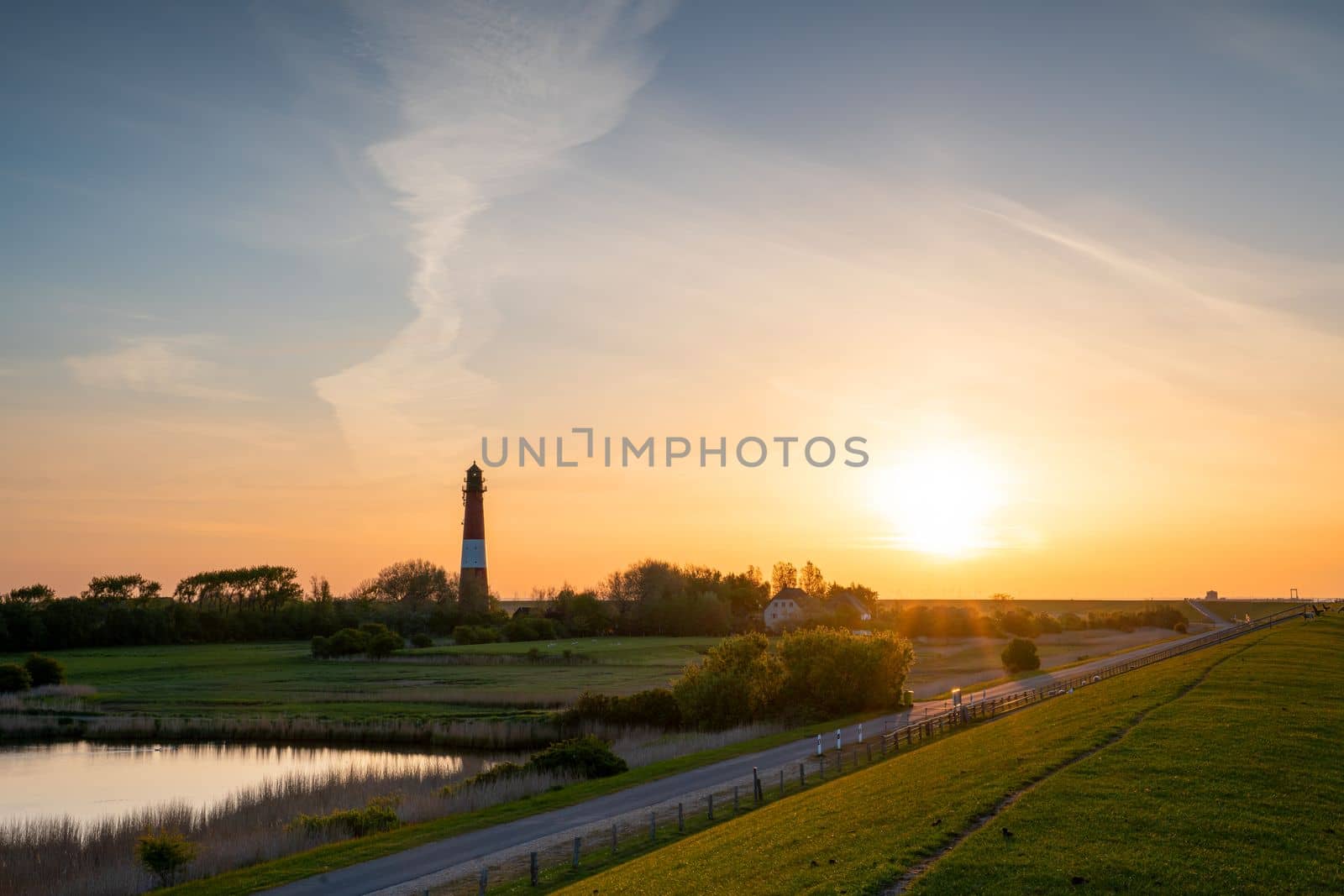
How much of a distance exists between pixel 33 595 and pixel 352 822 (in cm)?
13499

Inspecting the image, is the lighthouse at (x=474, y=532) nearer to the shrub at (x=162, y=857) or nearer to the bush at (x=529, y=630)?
the bush at (x=529, y=630)

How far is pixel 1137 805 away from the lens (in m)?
20.6

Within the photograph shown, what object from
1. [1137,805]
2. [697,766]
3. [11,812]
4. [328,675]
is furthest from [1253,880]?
[328,675]

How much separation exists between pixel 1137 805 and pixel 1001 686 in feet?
168

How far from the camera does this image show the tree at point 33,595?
13838cm

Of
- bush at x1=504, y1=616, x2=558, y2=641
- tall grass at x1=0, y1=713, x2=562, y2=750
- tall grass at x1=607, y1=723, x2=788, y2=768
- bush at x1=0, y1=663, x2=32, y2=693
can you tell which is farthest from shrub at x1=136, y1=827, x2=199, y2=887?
bush at x1=504, y1=616, x2=558, y2=641

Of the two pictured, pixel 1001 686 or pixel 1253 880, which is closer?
pixel 1253 880

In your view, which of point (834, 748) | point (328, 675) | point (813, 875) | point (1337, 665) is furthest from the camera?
point (328, 675)

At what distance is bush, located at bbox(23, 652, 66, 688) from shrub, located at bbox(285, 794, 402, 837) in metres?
66.9

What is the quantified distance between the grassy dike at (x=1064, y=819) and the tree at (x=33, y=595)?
144604mm

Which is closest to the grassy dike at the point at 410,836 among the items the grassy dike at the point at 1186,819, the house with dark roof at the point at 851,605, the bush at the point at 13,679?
the grassy dike at the point at 1186,819

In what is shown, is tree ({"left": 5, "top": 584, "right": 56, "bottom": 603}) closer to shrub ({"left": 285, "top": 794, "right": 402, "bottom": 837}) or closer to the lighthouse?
the lighthouse

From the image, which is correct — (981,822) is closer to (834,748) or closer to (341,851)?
(341,851)

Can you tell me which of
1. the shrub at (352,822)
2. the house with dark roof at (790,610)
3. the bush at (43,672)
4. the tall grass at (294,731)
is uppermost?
the house with dark roof at (790,610)
